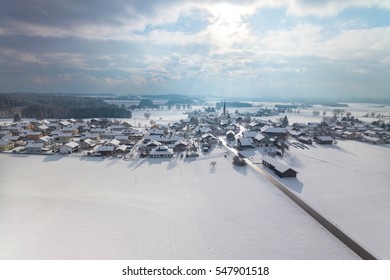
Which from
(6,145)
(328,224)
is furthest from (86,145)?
(328,224)

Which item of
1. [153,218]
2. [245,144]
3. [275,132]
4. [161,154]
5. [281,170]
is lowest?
[153,218]

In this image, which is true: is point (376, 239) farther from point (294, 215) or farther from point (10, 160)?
point (10, 160)

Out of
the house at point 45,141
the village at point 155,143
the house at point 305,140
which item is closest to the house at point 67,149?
the village at point 155,143

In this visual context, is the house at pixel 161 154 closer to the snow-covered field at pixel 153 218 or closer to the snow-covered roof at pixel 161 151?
the snow-covered roof at pixel 161 151

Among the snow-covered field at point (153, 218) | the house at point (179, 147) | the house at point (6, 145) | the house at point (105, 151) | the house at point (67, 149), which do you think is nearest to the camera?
the snow-covered field at point (153, 218)

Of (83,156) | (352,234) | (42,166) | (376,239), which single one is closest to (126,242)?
(352,234)

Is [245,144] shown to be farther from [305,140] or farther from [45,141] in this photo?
[45,141]
